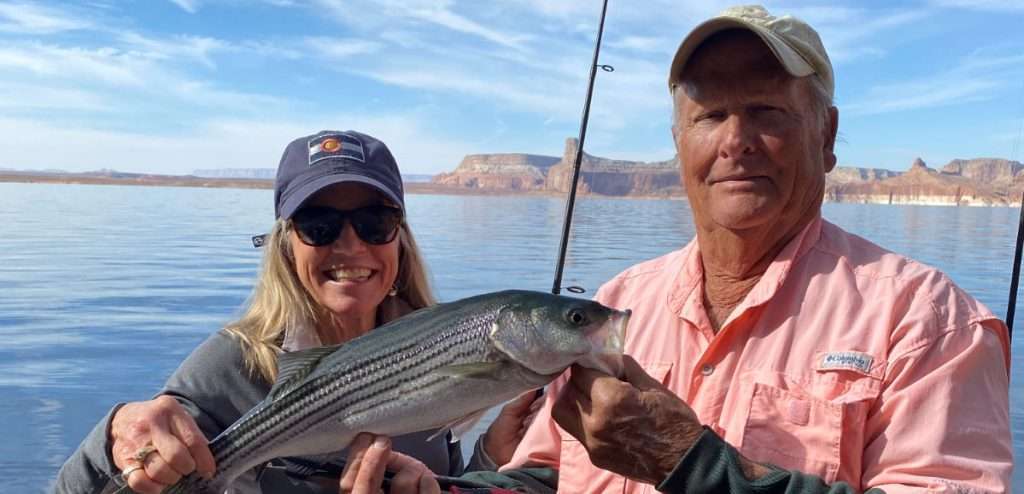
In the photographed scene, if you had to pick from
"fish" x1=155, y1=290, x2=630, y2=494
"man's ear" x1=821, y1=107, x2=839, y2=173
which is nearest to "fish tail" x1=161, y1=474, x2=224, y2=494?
"fish" x1=155, y1=290, x2=630, y2=494

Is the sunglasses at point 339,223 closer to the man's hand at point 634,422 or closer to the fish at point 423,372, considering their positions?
the fish at point 423,372

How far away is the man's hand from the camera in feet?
8.02

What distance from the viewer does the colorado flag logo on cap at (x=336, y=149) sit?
3.80 meters

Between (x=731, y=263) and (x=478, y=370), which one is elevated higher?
(x=731, y=263)

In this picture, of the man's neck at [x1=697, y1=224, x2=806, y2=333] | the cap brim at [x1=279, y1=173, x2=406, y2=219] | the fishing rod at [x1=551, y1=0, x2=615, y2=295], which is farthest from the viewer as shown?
the fishing rod at [x1=551, y1=0, x2=615, y2=295]

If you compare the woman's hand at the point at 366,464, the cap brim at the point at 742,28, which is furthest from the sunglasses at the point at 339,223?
the cap brim at the point at 742,28

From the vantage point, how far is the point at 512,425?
380 cm

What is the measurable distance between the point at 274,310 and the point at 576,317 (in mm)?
1835

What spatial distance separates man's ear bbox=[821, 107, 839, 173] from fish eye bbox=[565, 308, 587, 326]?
1234 millimetres

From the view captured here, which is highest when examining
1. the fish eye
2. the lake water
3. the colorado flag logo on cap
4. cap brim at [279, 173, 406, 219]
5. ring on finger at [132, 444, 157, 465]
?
the colorado flag logo on cap

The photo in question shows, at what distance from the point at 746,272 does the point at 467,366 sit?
1.17 m

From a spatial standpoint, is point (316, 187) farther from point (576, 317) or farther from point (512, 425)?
point (576, 317)

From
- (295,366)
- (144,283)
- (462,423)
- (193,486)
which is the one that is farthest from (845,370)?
(144,283)

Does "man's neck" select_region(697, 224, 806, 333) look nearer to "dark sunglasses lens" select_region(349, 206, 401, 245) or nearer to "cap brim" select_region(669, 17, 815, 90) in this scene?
"cap brim" select_region(669, 17, 815, 90)
